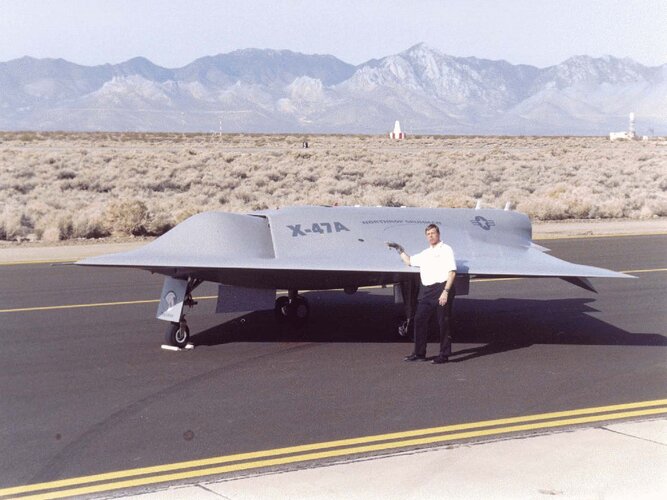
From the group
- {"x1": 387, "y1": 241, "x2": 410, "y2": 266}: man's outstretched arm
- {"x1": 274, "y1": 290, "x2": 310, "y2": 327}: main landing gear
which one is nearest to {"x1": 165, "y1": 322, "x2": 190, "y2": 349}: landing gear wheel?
{"x1": 274, "y1": 290, "x2": 310, "y2": 327}: main landing gear

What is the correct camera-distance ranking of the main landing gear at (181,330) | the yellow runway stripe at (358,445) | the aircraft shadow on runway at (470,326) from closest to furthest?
the yellow runway stripe at (358,445)
the main landing gear at (181,330)
the aircraft shadow on runway at (470,326)

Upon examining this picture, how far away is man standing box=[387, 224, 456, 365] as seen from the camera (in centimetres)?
1191

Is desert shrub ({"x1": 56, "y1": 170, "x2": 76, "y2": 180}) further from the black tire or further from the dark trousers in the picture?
the dark trousers

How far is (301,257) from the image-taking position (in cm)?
1279

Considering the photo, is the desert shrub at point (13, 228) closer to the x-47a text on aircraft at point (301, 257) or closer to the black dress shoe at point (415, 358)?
the x-47a text on aircraft at point (301, 257)

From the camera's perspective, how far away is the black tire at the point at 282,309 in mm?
14430

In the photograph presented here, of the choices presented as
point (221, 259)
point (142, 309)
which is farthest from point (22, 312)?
point (221, 259)

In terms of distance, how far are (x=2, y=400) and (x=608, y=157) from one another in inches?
2808

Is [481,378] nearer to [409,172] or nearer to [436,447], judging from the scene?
[436,447]

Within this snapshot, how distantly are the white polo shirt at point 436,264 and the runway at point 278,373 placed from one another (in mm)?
1095

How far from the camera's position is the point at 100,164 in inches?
2320

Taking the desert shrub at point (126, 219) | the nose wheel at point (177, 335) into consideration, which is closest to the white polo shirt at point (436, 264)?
the nose wheel at point (177, 335)

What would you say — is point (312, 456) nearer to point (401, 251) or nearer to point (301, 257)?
point (301, 257)

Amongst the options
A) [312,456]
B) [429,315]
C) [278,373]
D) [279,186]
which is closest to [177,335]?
A: [278,373]
